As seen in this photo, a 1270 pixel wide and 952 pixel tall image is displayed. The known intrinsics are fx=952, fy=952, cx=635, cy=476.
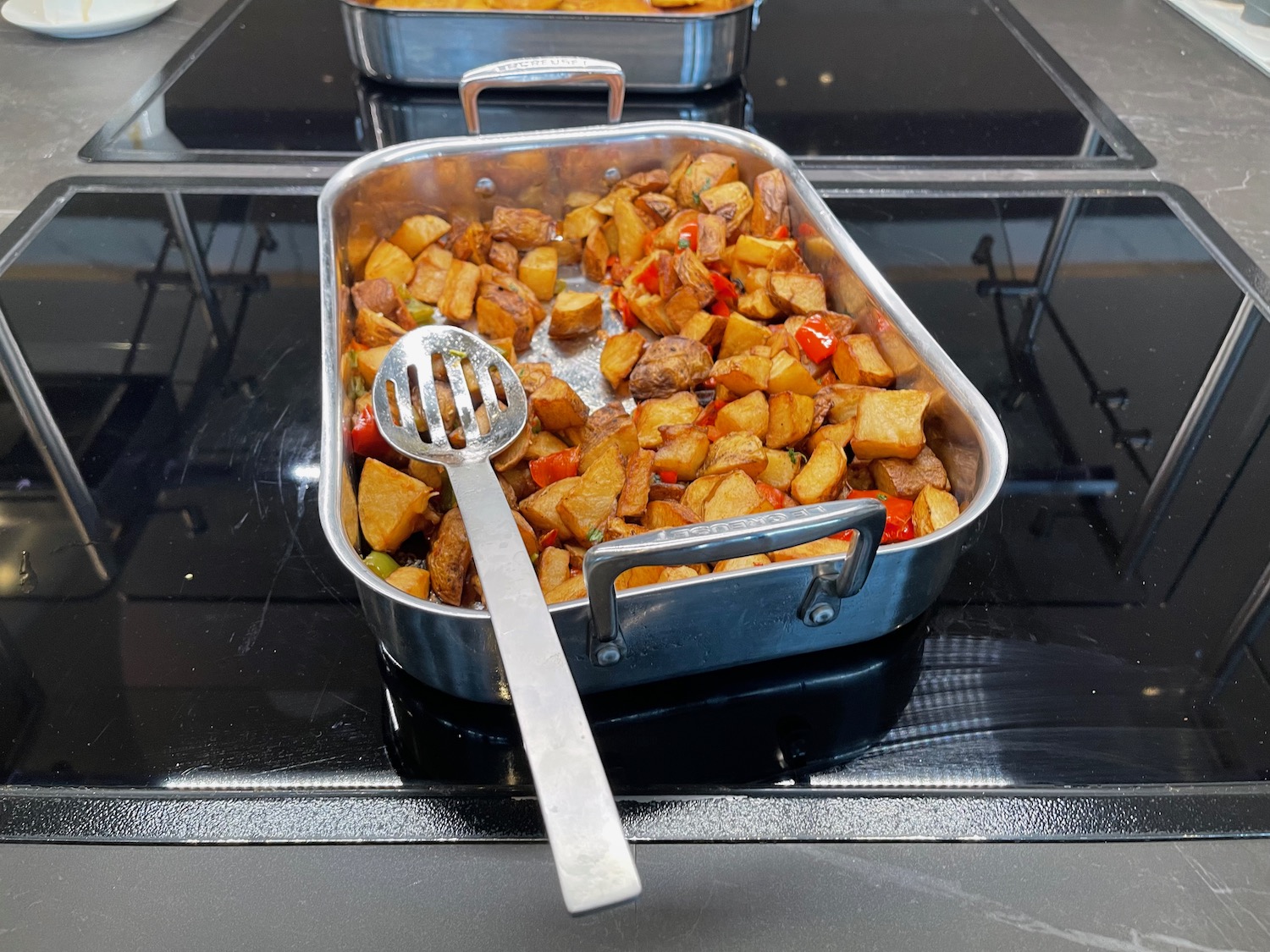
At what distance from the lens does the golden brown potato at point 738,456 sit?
83 centimetres

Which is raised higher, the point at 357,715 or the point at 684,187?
the point at 684,187

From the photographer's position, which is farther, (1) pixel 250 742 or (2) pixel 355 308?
(2) pixel 355 308

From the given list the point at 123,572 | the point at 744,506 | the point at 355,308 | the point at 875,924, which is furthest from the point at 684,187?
the point at 875,924

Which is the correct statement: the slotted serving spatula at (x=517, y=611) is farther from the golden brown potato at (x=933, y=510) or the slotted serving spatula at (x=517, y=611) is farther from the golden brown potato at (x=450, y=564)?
the golden brown potato at (x=933, y=510)

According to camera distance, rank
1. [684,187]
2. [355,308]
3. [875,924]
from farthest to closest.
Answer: [684,187], [355,308], [875,924]

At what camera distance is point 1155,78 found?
5.61 feet

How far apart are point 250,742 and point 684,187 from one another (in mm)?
821

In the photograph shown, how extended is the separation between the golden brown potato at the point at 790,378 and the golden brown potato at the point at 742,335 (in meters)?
0.07

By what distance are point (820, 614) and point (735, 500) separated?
14 cm

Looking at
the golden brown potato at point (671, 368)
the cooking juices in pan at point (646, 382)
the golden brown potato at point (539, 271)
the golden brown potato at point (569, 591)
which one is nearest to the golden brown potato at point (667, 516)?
the cooking juices in pan at point (646, 382)

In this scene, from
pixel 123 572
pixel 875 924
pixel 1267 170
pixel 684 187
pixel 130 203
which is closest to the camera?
pixel 875 924

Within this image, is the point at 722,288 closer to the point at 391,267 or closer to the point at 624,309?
the point at 624,309

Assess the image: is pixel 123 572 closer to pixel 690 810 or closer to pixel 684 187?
pixel 690 810

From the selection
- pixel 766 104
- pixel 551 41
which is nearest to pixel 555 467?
pixel 551 41
